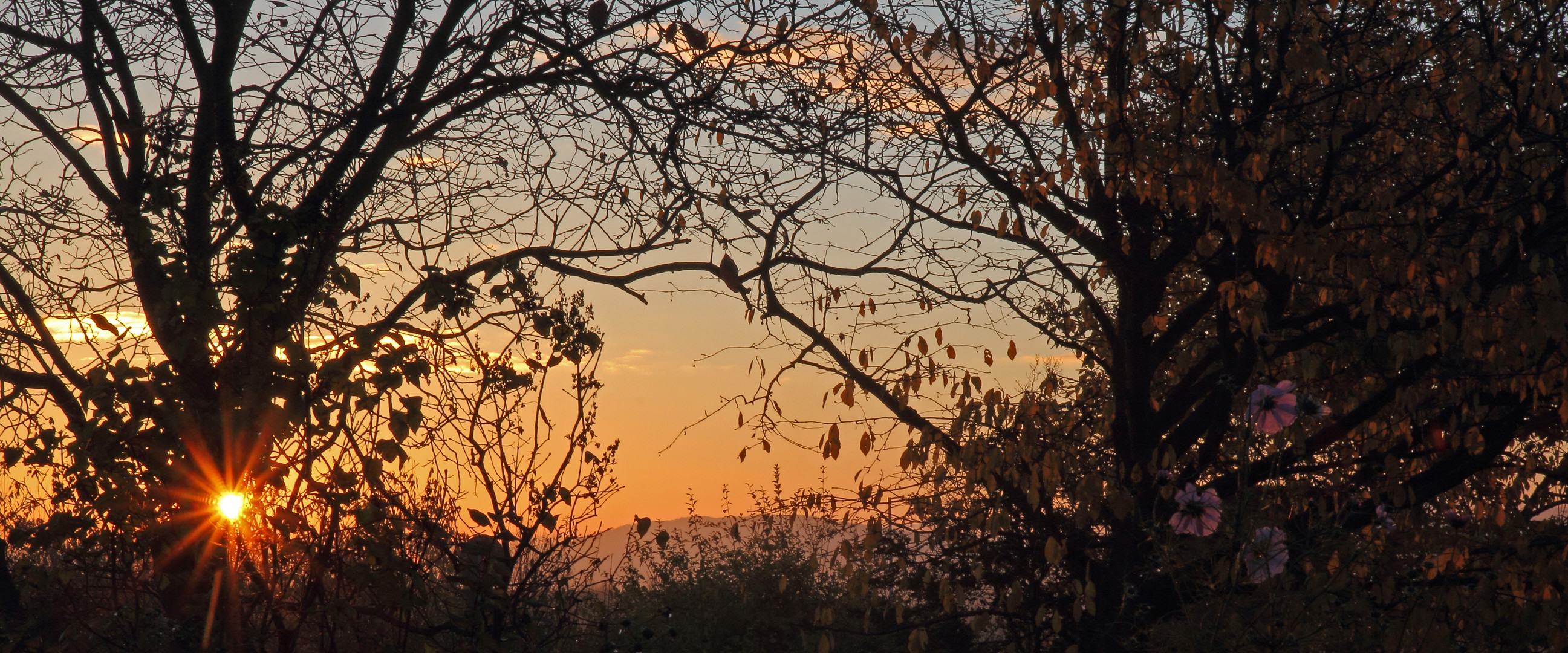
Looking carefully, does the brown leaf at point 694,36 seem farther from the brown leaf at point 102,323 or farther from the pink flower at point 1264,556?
the pink flower at point 1264,556

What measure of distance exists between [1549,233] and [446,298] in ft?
16.5

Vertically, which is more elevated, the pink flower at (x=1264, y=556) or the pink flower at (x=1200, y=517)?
the pink flower at (x=1200, y=517)

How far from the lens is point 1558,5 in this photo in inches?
196

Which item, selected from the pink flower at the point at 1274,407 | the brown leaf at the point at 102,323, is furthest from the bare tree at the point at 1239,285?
the brown leaf at the point at 102,323

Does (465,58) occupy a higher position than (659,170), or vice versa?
(465,58)

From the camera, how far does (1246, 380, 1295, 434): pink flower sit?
13.5 ft

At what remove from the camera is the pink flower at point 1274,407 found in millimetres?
4121

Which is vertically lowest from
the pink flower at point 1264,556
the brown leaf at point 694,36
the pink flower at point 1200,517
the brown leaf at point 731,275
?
the pink flower at point 1264,556

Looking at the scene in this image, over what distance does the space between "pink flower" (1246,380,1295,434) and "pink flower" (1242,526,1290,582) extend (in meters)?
0.42

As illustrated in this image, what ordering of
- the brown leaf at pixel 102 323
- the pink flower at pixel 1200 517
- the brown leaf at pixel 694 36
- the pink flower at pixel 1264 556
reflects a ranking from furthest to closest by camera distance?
the brown leaf at pixel 694 36
the pink flower at pixel 1200 517
the pink flower at pixel 1264 556
the brown leaf at pixel 102 323

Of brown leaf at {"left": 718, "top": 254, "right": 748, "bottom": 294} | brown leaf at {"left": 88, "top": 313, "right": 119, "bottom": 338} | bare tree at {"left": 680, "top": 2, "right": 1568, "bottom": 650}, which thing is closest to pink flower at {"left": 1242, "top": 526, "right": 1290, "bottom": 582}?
bare tree at {"left": 680, "top": 2, "right": 1568, "bottom": 650}

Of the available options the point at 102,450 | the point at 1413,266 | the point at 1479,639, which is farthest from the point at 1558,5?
the point at 102,450

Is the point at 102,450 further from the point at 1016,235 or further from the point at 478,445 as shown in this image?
the point at 1016,235

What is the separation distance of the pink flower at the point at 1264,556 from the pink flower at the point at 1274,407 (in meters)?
0.42
